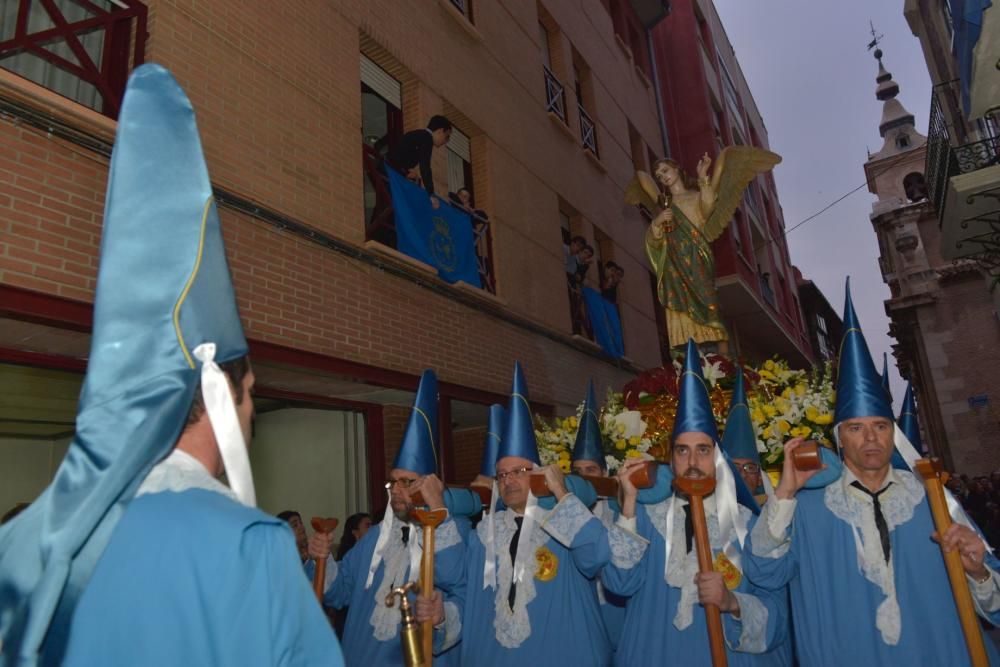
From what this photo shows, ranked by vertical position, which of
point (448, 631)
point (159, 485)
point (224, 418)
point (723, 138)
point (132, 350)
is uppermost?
→ point (723, 138)

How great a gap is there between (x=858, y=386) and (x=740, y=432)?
41.9 inches

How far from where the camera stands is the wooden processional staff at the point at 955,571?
8.32ft

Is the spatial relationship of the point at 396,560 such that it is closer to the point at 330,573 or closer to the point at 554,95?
the point at 330,573

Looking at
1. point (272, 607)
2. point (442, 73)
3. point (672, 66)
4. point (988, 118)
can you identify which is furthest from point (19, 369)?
point (672, 66)

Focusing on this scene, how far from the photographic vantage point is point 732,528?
3400 millimetres

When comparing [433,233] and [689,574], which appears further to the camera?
[433,233]

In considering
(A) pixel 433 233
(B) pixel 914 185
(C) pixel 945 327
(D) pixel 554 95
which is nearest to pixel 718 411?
(A) pixel 433 233

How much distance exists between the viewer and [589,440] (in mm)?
4824

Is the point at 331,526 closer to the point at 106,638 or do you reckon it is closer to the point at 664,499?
the point at 664,499

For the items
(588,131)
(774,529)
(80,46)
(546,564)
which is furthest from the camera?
(588,131)

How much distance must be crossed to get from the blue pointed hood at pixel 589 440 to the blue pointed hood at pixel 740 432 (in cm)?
88

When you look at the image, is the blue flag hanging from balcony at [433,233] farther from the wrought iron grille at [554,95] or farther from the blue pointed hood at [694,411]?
the wrought iron grille at [554,95]

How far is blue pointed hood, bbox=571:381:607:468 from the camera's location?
15.6ft

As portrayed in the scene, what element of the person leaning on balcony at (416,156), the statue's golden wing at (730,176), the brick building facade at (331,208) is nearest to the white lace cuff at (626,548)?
the brick building facade at (331,208)
